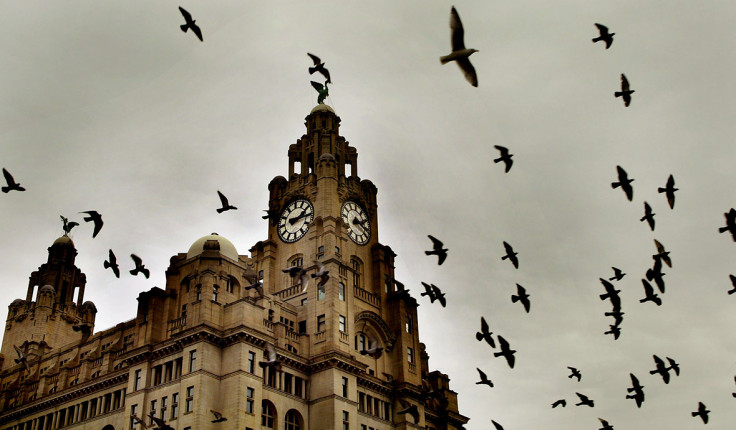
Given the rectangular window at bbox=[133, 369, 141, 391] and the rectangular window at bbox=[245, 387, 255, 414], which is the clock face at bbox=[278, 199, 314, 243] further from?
the rectangular window at bbox=[245, 387, 255, 414]

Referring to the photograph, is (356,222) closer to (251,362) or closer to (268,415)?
(251,362)

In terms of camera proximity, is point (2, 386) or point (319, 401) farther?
point (2, 386)

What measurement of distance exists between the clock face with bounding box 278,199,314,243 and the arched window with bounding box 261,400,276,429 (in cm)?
2495

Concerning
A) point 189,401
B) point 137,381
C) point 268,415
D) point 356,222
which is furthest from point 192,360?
point 356,222

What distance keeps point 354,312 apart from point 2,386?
5038 centimetres

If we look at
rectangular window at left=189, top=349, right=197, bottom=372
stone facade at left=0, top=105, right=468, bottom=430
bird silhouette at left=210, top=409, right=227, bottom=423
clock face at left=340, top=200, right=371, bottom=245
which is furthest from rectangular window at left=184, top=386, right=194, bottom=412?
clock face at left=340, top=200, right=371, bottom=245

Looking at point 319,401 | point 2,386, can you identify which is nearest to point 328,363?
point 319,401

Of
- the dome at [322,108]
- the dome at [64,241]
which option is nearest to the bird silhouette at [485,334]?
the dome at [322,108]

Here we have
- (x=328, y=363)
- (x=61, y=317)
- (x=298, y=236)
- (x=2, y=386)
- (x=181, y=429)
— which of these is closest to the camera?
(x=181, y=429)

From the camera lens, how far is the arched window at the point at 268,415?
7719 centimetres

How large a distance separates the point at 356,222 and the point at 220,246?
18670 millimetres

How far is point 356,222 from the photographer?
331 ft

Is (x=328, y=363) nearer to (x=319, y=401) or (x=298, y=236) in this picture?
(x=319, y=401)

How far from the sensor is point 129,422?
256ft
